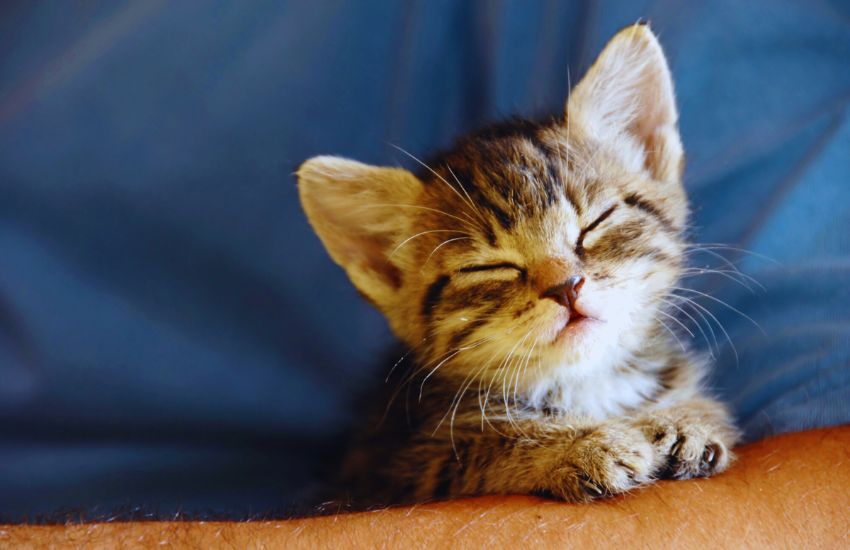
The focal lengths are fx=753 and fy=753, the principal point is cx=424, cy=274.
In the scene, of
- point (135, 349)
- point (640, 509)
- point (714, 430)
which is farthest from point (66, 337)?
point (714, 430)

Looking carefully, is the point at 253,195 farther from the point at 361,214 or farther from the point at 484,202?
the point at 484,202

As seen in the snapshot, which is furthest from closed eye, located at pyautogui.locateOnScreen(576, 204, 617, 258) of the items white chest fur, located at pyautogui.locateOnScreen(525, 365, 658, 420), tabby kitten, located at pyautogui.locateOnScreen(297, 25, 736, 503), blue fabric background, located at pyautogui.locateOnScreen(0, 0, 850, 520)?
blue fabric background, located at pyautogui.locateOnScreen(0, 0, 850, 520)

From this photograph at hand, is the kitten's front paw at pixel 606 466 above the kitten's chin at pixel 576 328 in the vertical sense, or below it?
below

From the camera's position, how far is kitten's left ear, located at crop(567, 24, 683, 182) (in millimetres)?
1398

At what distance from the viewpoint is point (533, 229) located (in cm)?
129

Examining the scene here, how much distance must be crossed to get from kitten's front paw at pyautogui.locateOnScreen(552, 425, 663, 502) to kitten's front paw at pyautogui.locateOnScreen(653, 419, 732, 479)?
3 cm

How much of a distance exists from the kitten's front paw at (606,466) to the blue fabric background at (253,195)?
31 cm

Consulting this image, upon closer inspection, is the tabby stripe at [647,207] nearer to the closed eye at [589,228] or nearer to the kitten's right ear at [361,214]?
the closed eye at [589,228]

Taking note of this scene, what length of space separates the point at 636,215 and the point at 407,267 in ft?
1.47

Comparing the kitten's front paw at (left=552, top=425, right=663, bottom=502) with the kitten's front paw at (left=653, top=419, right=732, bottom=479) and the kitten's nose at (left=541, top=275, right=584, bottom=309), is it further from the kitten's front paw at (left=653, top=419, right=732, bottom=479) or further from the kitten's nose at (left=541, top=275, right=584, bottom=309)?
the kitten's nose at (left=541, top=275, right=584, bottom=309)

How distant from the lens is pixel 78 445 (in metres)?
1.53

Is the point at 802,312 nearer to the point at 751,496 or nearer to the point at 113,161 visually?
the point at 751,496

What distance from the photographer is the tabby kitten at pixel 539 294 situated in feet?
4.03

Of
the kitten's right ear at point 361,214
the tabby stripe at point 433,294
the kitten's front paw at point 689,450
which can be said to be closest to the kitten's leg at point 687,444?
the kitten's front paw at point 689,450
